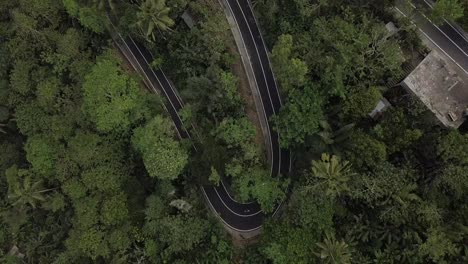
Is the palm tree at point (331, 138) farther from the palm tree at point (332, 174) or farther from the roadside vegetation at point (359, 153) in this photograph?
the palm tree at point (332, 174)

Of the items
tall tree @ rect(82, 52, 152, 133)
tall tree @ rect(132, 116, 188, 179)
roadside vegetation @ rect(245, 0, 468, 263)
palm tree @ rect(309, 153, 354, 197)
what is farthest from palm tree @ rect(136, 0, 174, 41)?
palm tree @ rect(309, 153, 354, 197)

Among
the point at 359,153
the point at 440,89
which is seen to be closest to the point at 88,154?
the point at 359,153

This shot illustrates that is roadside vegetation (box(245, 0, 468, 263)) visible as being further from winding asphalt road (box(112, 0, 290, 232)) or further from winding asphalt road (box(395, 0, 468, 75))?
winding asphalt road (box(112, 0, 290, 232))

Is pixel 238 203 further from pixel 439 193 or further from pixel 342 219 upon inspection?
pixel 439 193

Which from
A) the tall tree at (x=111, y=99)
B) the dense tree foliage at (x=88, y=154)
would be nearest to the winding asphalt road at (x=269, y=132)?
the dense tree foliage at (x=88, y=154)

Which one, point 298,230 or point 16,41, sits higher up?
point 298,230

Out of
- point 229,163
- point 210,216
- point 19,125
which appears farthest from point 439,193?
point 19,125

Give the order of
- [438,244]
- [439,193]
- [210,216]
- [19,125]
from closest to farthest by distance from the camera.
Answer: [438,244] → [439,193] → [210,216] → [19,125]
